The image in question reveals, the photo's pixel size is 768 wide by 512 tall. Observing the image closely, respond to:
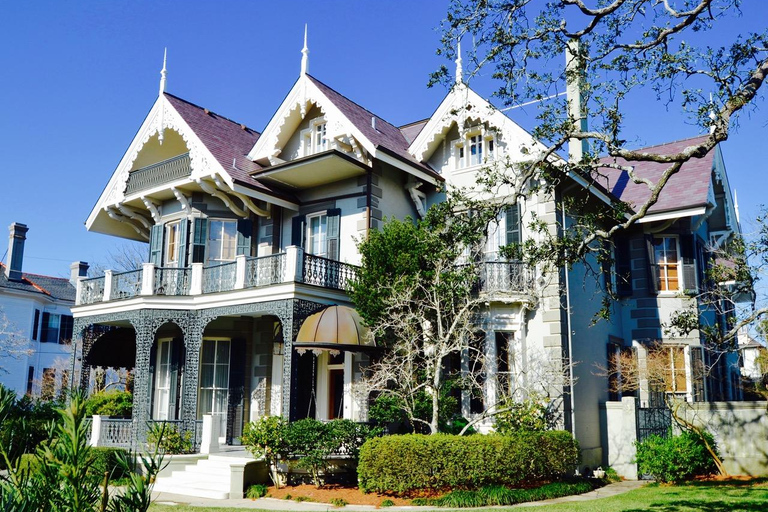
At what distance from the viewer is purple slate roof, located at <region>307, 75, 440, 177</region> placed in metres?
19.9

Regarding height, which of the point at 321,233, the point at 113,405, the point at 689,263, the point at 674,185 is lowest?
the point at 113,405

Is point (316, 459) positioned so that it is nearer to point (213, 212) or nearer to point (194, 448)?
point (194, 448)

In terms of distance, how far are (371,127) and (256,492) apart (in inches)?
450

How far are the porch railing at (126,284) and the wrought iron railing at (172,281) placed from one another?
658mm

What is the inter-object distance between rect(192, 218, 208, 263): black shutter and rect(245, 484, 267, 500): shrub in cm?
828

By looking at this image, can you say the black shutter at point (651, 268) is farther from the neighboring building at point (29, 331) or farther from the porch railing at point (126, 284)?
the neighboring building at point (29, 331)

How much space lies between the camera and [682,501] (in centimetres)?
1300

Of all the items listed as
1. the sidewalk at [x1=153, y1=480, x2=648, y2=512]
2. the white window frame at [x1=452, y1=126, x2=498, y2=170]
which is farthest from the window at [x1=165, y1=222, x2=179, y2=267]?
the white window frame at [x1=452, y1=126, x2=498, y2=170]

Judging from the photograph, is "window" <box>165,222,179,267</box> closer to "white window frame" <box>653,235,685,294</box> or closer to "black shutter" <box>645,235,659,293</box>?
"black shutter" <box>645,235,659,293</box>

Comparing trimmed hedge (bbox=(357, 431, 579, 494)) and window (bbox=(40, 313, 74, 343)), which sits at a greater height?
window (bbox=(40, 313, 74, 343))

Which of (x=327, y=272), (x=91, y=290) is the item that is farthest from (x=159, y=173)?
(x=327, y=272)

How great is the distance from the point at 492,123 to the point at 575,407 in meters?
8.33

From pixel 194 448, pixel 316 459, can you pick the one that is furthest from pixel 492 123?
pixel 194 448

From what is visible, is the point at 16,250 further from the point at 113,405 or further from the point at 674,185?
the point at 674,185
